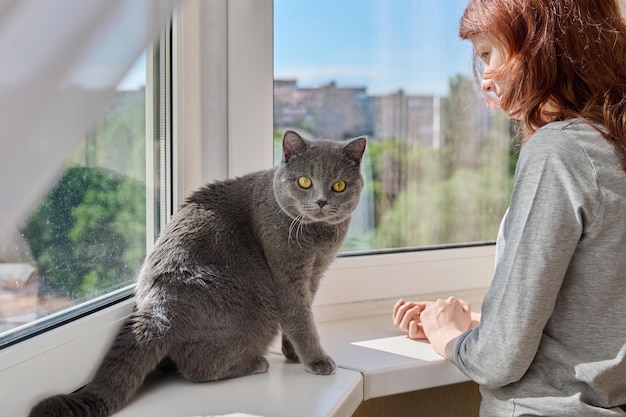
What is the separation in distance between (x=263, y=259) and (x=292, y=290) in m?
0.08

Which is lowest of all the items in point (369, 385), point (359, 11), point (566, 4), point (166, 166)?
point (369, 385)

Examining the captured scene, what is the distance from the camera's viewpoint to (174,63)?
4.38ft

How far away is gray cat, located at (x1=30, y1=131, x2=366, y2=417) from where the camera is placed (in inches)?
42.6

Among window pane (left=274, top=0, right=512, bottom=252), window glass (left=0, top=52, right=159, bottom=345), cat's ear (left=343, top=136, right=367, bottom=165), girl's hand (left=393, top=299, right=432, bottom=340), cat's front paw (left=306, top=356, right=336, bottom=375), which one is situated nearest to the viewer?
window glass (left=0, top=52, right=159, bottom=345)

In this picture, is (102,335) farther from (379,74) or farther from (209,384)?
(379,74)

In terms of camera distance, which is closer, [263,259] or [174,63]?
[263,259]

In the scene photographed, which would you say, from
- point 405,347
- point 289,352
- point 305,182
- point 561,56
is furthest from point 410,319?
point 561,56

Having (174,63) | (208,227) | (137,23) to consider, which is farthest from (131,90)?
(137,23)

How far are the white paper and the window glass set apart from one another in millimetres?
517

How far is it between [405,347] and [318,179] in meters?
0.41

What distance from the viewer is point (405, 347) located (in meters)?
1.40

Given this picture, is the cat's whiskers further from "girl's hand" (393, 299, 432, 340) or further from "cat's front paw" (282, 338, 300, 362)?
"girl's hand" (393, 299, 432, 340)

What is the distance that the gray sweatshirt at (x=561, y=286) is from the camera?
916mm

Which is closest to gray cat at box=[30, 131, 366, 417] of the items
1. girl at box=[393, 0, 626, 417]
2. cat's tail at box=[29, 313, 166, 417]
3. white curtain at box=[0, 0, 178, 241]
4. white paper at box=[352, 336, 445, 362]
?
cat's tail at box=[29, 313, 166, 417]
